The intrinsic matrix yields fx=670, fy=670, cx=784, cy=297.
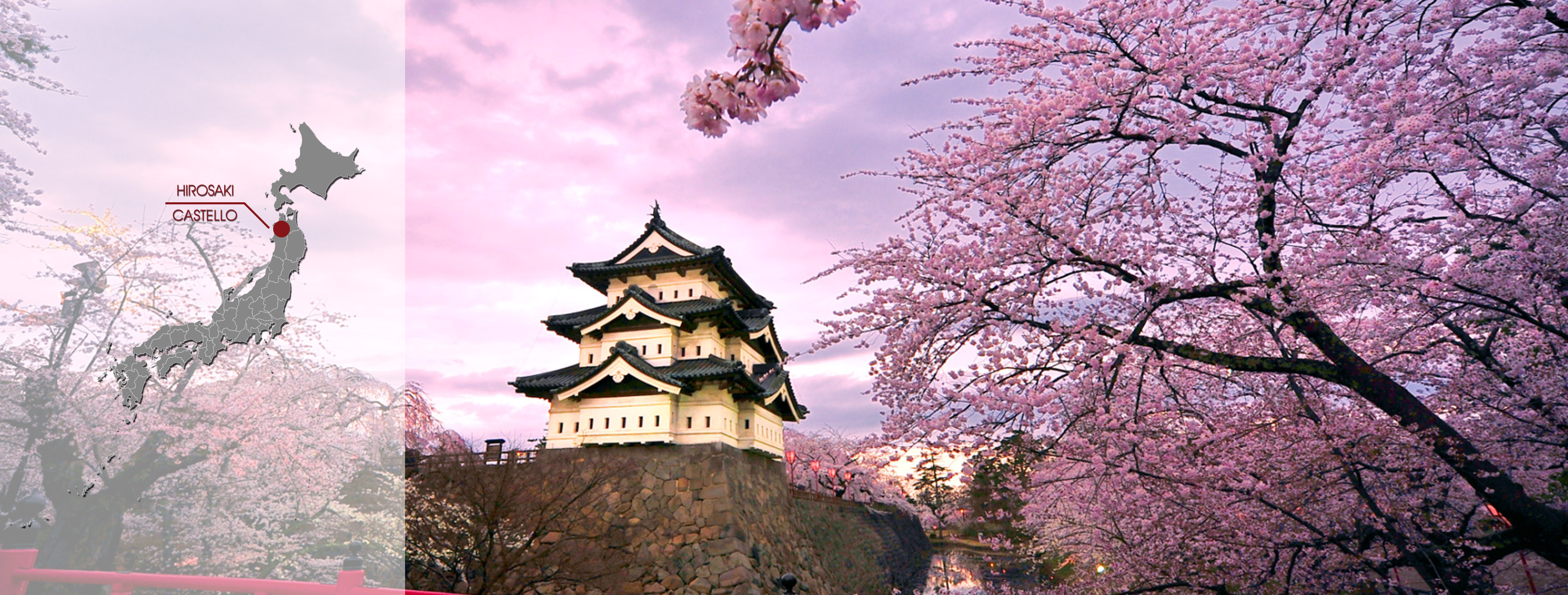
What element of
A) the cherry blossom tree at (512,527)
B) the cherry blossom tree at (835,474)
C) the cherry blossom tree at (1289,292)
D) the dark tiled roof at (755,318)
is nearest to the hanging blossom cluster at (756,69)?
the cherry blossom tree at (1289,292)

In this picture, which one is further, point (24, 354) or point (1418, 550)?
point (24, 354)

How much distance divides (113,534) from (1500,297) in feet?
72.4

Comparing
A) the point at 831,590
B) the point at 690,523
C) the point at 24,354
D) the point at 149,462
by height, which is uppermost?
the point at 24,354

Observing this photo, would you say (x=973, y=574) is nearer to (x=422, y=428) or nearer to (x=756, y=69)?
(x=422, y=428)

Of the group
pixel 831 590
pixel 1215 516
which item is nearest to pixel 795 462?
pixel 831 590

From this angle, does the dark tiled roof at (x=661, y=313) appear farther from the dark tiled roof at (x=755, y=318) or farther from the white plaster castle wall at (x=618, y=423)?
the white plaster castle wall at (x=618, y=423)

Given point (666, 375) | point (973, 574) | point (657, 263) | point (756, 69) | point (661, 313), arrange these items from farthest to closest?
point (973, 574) → point (657, 263) → point (661, 313) → point (666, 375) → point (756, 69)

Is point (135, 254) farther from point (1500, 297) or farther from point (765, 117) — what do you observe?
point (1500, 297)

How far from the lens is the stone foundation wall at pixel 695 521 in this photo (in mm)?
13898

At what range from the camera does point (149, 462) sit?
14359 mm

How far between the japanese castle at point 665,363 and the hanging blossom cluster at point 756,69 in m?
12.3

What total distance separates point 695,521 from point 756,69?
13489 mm

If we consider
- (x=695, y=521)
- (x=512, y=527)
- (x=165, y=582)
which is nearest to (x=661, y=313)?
(x=695, y=521)

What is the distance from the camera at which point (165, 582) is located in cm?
691
